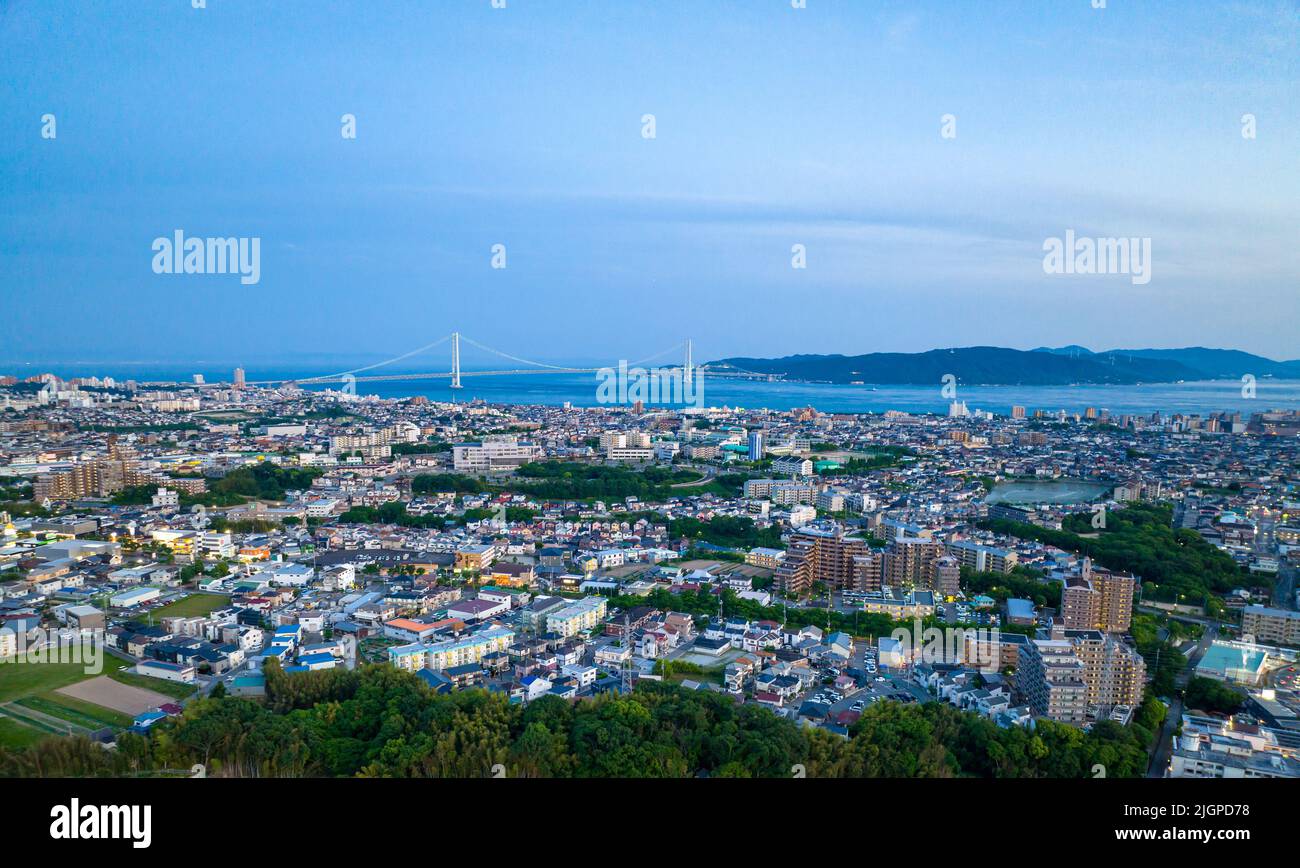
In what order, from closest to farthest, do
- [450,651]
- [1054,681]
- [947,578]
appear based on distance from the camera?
[1054,681] → [450,651] → [947,578]

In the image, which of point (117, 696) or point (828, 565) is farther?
point (828, 565)

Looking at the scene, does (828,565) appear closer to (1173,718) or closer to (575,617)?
(575,617)

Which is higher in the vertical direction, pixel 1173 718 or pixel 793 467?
pixel 793 467

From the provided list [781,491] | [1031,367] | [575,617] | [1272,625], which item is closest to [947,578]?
[1272,625]

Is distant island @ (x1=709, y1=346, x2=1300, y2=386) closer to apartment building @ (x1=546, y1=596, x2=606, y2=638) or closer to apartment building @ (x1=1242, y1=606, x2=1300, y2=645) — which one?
apartment building @ (x1=1242, y1=606, x2=1300, y2=645)

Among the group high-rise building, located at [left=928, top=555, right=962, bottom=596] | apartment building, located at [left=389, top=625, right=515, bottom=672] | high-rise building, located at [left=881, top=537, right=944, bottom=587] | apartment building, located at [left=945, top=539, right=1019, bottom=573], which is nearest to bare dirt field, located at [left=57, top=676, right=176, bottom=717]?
apartment building, located at [left=389, top=625, right=515, bottom=672]

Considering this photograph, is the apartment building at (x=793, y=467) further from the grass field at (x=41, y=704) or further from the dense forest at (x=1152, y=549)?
the grass field at (x=41, y=704)

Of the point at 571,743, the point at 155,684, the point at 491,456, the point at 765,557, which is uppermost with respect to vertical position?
the point at 491,456

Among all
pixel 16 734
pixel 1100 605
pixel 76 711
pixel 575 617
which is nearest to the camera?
pixel 16 734
